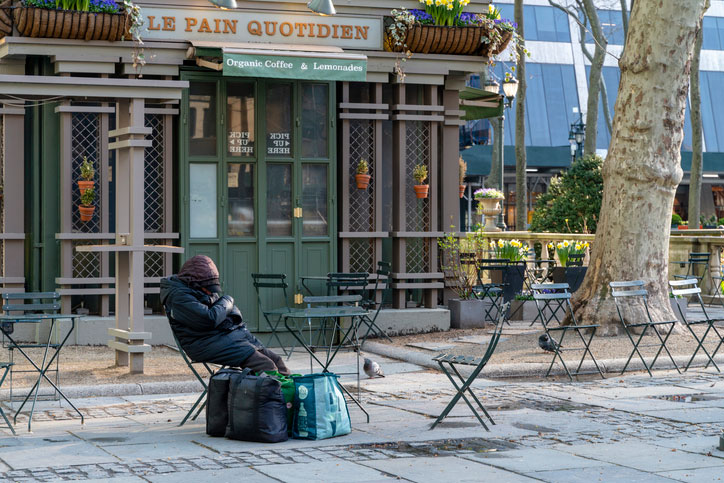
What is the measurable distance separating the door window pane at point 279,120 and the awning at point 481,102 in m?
3.00

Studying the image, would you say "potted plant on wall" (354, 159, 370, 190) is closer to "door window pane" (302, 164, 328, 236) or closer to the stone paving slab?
"door window pane" (302, 164, 328, 236)

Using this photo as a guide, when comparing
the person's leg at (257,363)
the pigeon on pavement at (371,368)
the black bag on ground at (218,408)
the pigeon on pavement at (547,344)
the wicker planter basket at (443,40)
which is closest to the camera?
the black bag on ground at (218,408)

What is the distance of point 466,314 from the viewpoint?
47.2ft

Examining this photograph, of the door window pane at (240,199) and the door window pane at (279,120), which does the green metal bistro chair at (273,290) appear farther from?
the door window pane at (279,120)

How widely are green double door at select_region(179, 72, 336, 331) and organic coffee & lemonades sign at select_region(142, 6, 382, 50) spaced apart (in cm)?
51

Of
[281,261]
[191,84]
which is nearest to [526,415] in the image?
[281,261]

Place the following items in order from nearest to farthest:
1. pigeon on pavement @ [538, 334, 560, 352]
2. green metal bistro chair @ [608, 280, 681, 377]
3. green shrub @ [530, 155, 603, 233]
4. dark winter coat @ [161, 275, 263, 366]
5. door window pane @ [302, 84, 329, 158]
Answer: dark winter coat @ [161, 275, 263, 366]
pigeon on pavement @ [538, 334, 560, 352]
green metal bistro chair @ [608, 280, 681, 377]
door window pane @ [302, 84, 329, 158]
green shrub @ [530, 155, 603, 233]

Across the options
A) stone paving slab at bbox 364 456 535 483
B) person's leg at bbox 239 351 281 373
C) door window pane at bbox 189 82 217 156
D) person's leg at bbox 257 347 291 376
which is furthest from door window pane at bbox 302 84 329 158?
stone paving slab at bbox 364 456 535 483

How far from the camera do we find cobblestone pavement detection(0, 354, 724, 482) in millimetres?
6570

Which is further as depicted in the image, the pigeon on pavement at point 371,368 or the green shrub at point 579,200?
the green shrub at point 579,200

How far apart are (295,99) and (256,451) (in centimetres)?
684

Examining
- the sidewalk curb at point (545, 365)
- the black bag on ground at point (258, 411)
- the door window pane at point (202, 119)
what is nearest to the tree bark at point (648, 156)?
the sidewalk curb at point (545, 365)

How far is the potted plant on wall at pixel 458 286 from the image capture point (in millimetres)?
14312

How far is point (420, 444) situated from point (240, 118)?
6.69m
